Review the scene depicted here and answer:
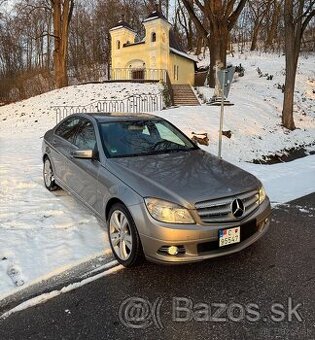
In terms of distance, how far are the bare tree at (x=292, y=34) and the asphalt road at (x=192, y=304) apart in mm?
14321

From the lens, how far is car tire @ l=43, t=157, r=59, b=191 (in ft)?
21.9

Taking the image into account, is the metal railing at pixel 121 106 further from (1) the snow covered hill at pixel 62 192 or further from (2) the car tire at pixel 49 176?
(2) the car tire at pixel 49 176

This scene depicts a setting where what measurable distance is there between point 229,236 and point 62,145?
11.0ft

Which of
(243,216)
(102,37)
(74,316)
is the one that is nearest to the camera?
(74,316)

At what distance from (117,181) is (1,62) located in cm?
5108

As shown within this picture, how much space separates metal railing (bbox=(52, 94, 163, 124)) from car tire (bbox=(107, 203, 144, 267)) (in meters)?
18.3

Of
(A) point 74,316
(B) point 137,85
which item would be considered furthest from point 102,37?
(A) point 74,316

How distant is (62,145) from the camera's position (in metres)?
6.10

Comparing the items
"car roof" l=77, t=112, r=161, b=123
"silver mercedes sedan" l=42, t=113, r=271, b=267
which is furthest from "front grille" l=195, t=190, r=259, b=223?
"car roof" l=77, t=112, r=161, b=123

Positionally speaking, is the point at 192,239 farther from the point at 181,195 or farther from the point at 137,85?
the point at 137,85

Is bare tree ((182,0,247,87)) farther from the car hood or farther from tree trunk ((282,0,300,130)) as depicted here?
the car hood

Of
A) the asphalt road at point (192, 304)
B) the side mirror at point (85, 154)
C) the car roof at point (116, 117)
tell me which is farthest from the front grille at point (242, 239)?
the car roof at point (116, 117)

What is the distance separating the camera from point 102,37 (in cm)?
5359

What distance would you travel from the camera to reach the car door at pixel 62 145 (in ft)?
19.3
